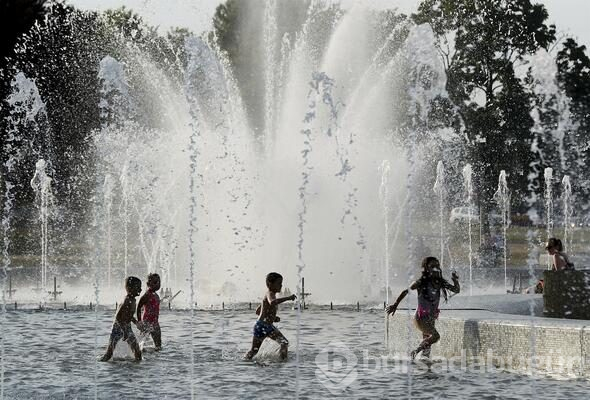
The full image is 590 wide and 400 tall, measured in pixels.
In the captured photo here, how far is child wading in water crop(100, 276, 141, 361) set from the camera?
14.6 meters

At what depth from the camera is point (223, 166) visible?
29.5 metres

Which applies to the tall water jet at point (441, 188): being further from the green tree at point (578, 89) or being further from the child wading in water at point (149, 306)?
the child wading in water at point (149, 306)

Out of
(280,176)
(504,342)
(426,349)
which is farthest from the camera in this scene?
(280,176)

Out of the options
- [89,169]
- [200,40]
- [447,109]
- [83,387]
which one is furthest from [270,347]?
[89,169]

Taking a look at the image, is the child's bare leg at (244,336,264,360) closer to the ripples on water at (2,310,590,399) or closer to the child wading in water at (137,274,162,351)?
the ripples on water at (2,310,590,399)

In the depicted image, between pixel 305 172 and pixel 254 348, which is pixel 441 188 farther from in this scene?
pixel 254 348

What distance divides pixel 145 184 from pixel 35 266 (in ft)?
19.2

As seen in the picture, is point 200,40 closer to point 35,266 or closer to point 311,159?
point 311,159

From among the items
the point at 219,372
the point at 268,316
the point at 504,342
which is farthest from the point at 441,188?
the point at 219,372

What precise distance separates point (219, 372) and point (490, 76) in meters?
40.4

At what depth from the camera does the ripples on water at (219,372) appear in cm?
1223

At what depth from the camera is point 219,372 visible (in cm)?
1380

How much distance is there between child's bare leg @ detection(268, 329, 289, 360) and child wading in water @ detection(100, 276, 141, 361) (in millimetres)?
1691

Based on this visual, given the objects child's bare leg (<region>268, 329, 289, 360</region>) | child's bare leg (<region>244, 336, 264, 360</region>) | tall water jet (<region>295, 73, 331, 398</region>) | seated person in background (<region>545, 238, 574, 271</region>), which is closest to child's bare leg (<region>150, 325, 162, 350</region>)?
child's bare leg (<region>244, 336, 264, 360</region>)
